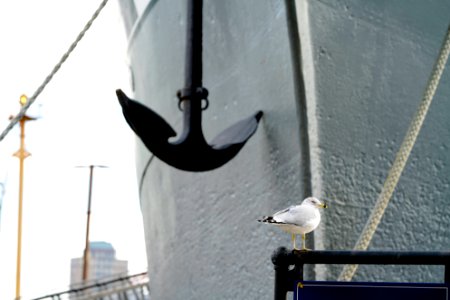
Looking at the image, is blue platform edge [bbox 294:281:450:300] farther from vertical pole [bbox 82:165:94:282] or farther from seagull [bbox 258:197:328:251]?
vertical pole [bbox 82:165:94:282]

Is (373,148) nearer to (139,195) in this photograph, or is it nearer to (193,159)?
(193,159)

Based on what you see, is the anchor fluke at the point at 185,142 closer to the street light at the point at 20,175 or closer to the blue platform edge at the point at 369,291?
the blue platform edge at the point at 369,291

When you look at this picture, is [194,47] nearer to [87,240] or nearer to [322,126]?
[322,126]

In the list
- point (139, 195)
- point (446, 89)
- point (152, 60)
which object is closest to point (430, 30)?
point (446, 89)

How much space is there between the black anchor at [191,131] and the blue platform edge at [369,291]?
192 cm

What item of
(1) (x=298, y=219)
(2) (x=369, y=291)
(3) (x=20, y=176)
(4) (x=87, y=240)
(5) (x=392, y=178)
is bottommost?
(2) (x=369, y=291)

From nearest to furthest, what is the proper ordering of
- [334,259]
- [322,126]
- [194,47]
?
[334,259]
[322,126]
[194,47]

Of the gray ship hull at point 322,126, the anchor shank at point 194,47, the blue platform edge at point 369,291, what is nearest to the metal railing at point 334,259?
the blue platform edge at point 369,291

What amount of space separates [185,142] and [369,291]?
2.03m

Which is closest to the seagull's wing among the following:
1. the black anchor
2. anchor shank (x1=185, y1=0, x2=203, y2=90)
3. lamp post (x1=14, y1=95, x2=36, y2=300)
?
the black anchor

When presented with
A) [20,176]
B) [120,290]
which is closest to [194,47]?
[20,176]

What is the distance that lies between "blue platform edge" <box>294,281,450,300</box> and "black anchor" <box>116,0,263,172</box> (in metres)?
1.92

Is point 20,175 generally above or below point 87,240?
below

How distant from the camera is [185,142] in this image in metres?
4.01
